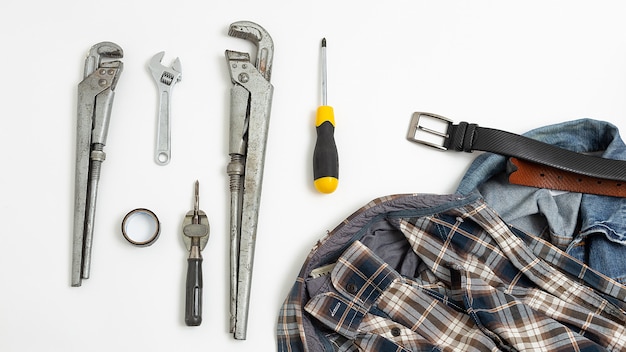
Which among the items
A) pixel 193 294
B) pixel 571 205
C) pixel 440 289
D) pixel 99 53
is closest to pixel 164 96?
pixel 99 53

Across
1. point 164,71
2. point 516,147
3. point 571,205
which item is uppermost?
point 164,71

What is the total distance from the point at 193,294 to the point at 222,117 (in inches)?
12.9

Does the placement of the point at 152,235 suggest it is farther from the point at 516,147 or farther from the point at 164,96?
the point at 516,147

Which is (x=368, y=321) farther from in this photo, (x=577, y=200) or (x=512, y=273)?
(x=577, y=200)

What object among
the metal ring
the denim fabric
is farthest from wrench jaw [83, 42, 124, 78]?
the denim fabric

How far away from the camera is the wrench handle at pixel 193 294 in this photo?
1.06 metres

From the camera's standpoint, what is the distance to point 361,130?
120cm

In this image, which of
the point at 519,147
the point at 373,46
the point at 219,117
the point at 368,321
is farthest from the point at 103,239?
the point at 519,147

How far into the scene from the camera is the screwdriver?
43.8 inches

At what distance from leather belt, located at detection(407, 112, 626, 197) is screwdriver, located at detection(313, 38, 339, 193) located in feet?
0.51

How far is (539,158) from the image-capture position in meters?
1.13

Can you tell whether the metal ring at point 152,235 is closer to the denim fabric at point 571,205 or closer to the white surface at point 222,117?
the white surface at point 222,117

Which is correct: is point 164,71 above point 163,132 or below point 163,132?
above

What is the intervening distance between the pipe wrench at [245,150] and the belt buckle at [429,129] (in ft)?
0.89
